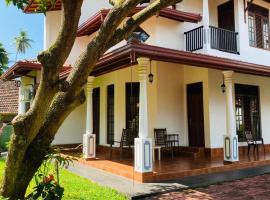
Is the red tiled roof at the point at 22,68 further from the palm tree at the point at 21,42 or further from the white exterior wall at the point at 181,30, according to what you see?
the palm tree at the point at 21,42

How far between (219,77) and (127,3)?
7628mm

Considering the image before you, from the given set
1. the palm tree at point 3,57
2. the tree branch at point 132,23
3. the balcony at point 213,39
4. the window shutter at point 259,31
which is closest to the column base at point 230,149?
the balcony at point 213,39

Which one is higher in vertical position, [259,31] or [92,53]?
[259,31]

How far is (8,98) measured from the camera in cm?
2112

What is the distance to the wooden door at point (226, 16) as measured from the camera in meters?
12.3

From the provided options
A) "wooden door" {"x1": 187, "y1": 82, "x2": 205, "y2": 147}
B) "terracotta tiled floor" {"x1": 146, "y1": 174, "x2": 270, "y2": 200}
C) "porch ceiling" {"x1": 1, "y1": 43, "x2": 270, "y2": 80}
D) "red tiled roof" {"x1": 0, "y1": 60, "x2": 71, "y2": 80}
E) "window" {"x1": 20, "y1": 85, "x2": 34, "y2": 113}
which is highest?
"red tiled roof" {"x1": 0, "y1": 60, "x2": 71, "y2": 80}

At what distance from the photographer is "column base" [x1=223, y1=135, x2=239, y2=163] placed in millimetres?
9363

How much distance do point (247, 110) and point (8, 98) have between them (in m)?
16.3

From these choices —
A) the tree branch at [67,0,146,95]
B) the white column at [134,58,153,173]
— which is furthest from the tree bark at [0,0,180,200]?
the white column at [134,58,153,173]

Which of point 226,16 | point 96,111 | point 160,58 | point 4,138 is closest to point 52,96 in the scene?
point 160,58

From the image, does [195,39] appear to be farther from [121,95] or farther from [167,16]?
[121,95]

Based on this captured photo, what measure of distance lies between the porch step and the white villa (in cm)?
9

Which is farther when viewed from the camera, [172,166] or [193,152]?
[193,152]

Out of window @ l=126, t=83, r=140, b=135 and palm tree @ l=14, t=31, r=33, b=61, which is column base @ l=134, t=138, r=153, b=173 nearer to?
window @ l=126, t=83, r=140, b=135
